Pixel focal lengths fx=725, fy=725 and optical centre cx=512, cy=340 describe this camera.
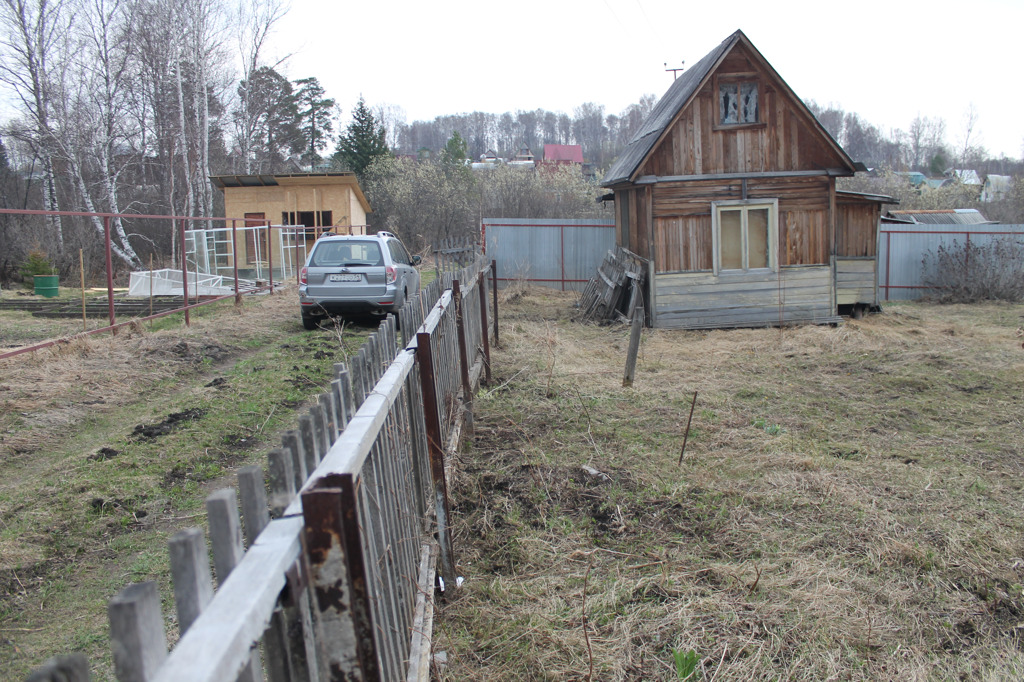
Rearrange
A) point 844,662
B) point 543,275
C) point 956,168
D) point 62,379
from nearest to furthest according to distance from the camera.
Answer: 1. point 844,662
2. point 62,379
3. point 543,275
4. point 956,168

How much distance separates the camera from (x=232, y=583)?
1.20 metres

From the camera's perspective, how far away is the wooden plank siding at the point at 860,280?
16203 millimetres

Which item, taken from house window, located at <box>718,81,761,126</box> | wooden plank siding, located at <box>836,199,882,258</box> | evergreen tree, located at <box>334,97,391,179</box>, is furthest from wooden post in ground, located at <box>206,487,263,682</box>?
evergreen tree, located at <box>334,97,391,179</box>

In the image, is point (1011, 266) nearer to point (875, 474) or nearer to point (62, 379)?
point (875, 474)

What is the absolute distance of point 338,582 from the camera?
1.61 m

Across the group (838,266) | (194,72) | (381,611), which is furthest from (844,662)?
(194,72)

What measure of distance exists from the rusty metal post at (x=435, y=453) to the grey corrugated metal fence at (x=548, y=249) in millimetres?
18172

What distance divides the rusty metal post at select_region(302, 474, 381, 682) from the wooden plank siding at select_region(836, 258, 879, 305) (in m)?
16.4

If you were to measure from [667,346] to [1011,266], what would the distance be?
44.0 feet

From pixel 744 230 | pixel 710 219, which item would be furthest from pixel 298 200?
pixel 744 230

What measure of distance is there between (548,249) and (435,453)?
18.7m

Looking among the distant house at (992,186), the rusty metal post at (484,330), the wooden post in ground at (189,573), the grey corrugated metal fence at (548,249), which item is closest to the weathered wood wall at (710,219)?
the rusty metal post at (484,330)

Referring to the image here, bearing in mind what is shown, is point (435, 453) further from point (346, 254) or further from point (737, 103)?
point (737, 103)

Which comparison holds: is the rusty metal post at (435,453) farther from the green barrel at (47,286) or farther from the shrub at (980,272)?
the shrub at (980,272)
